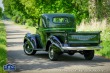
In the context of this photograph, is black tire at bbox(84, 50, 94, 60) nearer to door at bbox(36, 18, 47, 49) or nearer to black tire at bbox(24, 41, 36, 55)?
door at bbox(36, 18, 47, 49)

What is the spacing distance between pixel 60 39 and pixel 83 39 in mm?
900

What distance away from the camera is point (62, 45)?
1390 cm

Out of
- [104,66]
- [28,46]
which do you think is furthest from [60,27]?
[104,66]

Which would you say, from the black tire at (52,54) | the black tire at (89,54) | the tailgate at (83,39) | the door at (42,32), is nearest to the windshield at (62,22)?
the door at (42,32)

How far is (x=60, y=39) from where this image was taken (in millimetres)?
14281

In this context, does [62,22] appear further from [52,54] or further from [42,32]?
[52,54]

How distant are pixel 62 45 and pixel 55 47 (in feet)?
1.66

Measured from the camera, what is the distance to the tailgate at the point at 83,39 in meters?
14.0

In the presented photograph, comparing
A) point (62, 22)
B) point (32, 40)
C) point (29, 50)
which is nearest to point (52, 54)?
point (32, 40)

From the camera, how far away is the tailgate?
14.0 meters

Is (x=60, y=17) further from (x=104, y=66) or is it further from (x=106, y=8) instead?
(x=106, y=8)

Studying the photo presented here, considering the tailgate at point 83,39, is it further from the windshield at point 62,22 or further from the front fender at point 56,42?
the windshield at point 62,22

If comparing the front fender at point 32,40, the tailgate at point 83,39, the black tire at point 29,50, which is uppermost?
the tailgate at point 83,39

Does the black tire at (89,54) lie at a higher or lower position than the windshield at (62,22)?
→ lower
